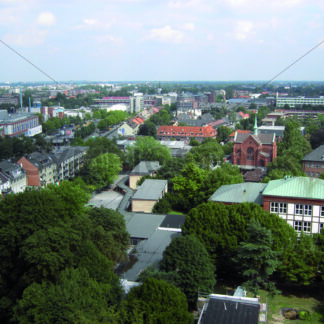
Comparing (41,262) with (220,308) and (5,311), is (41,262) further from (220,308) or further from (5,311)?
(220,308)

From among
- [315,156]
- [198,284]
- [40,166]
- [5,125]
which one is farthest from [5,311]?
[5,125]

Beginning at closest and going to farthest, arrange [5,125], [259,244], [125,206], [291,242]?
[259,244], [291,242], [125,206], [5,125]

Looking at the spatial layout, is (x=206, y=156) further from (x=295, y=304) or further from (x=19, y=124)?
(x=19, y=124)

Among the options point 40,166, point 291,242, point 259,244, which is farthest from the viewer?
point 40,166

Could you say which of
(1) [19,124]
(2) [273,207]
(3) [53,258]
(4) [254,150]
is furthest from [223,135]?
(3) [53,258]

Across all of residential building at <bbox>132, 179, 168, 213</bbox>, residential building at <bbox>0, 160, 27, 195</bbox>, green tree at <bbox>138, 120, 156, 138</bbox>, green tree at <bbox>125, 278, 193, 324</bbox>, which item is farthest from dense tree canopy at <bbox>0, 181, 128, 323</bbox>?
green tree at <bbox>138, 120, 156, 138</bbox>

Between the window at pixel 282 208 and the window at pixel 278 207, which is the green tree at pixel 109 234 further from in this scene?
the window at pixel 282 208

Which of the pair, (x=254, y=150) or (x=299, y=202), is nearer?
(x=299, y=202)

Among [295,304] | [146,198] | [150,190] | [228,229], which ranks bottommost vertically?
[295,304]
